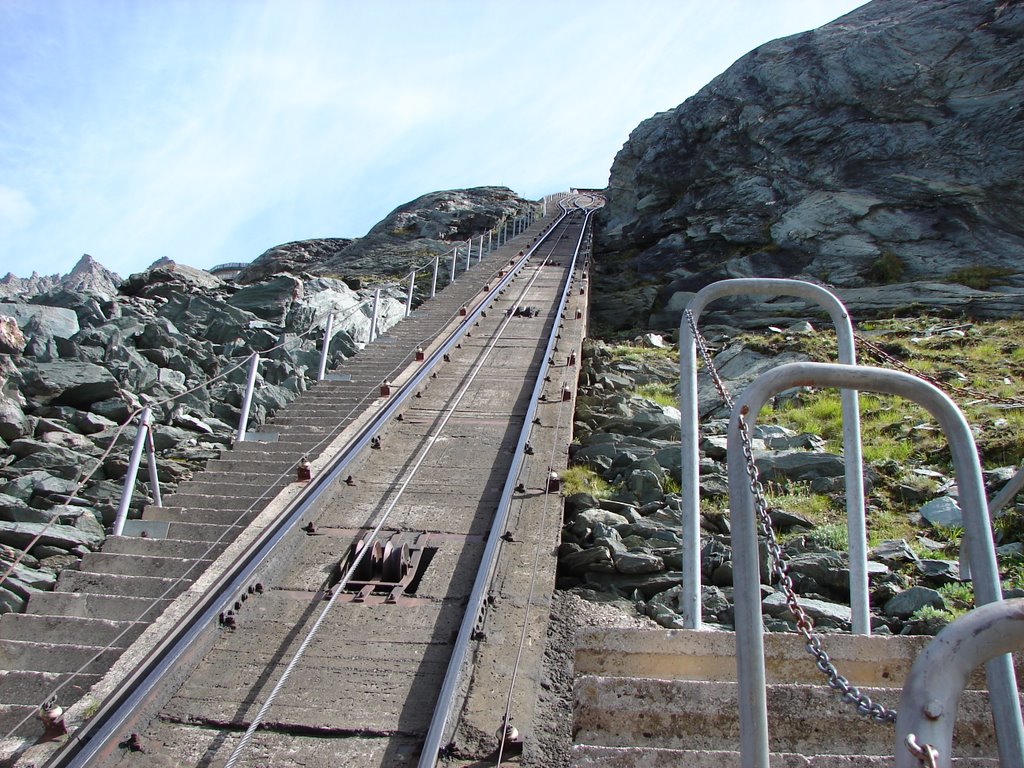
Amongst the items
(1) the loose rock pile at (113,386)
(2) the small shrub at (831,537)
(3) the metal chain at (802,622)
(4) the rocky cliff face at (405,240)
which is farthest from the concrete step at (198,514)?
(4) the rocky cliff face at (405,240)

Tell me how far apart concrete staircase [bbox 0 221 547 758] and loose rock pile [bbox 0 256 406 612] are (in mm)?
517

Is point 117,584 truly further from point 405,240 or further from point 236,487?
point 405,240

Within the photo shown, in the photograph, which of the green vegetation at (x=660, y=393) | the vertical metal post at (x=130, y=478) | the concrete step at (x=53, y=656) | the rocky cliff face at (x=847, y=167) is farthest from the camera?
the rocky cliff face at (x=847, y=167)

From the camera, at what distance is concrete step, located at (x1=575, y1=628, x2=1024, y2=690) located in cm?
345

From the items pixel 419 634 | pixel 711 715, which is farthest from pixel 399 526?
pixel 711 715

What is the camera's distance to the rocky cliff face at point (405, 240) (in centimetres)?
2970

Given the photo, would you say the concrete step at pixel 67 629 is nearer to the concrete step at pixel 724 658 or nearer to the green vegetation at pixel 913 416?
the concrete step at pixel 724 658

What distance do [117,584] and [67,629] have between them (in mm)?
574

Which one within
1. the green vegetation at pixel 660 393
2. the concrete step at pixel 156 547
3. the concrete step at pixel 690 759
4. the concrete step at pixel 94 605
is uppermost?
the green vegetation at pixel 660 393

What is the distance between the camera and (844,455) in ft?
13.0

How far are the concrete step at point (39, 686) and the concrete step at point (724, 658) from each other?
2757mm

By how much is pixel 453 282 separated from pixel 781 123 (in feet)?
47.7

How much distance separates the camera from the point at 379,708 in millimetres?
4324

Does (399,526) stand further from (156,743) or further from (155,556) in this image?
(156,743)
